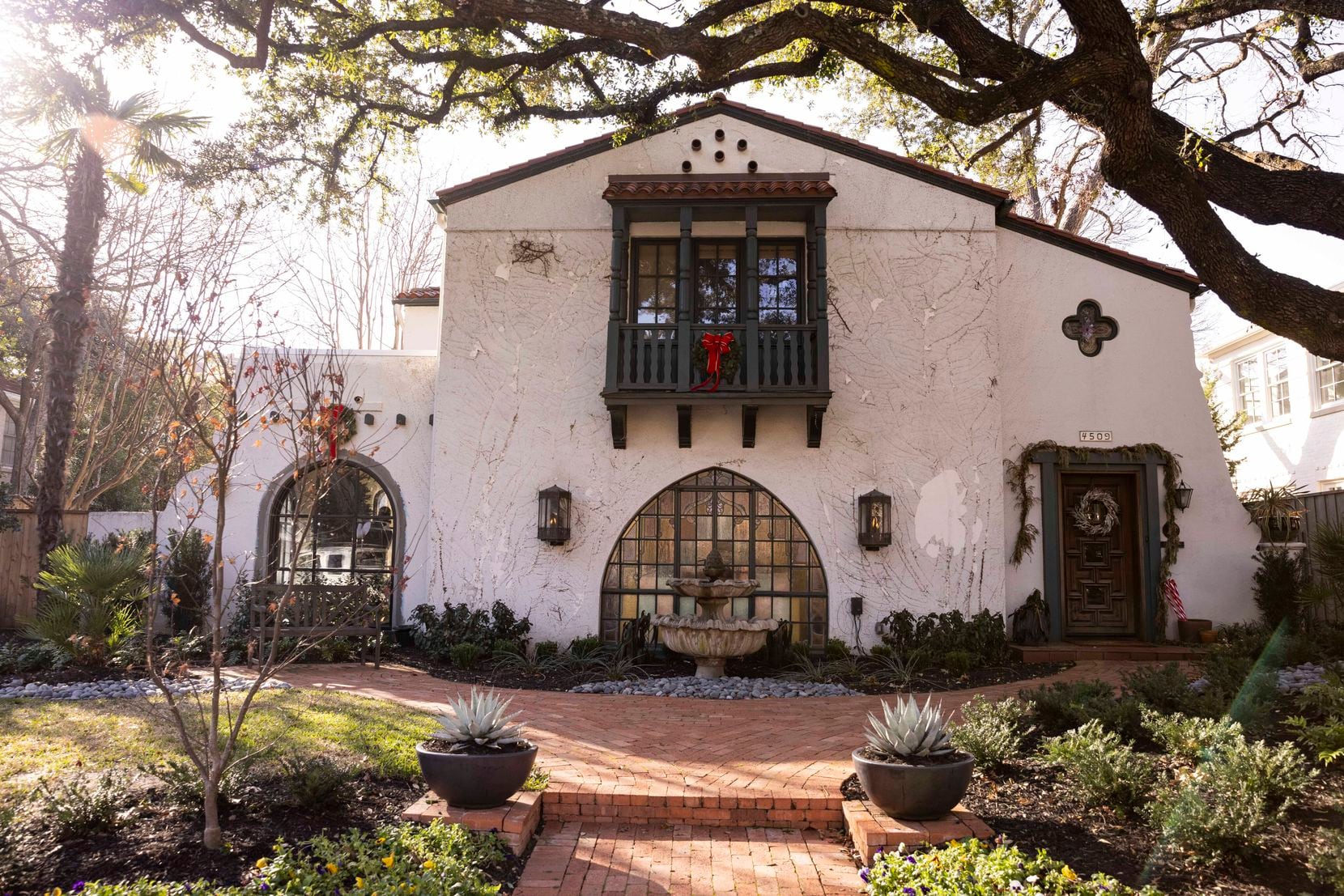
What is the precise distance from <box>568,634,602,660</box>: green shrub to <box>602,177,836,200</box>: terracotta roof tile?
5.45 metres

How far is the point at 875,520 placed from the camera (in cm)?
1084

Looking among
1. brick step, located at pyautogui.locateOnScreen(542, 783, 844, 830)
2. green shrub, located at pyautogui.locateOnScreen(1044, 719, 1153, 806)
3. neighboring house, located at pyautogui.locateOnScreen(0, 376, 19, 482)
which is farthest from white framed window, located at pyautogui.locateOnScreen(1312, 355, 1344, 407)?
neighboring house, located at pyautogui.locateOnScreen(0, 376, 19, 482)

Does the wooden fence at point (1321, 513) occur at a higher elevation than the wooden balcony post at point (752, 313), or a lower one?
lower

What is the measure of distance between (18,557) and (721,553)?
9627 mm

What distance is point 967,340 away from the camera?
11.3m

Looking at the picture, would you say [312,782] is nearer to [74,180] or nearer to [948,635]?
[948,635]

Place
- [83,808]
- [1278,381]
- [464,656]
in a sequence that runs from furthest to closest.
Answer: [1278,381] → [464,656] → [83,808]

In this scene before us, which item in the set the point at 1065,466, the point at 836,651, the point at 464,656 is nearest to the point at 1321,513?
the point at 1065,466

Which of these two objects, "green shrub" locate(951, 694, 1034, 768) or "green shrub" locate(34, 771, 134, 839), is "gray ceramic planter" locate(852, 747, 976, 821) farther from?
"green shrub" locate(34, 771, 134, 839)

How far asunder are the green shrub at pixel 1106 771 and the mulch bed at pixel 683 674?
4267 millimetres

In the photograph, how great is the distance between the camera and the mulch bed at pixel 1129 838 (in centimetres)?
381

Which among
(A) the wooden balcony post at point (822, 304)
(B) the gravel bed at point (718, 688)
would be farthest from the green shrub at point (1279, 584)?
(A) the wooden balcony post at point (822, 304)

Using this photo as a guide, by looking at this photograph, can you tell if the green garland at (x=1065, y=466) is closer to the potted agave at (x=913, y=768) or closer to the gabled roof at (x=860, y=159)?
the gabled roof at (x=860, y=159)

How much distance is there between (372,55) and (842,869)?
9226mm
